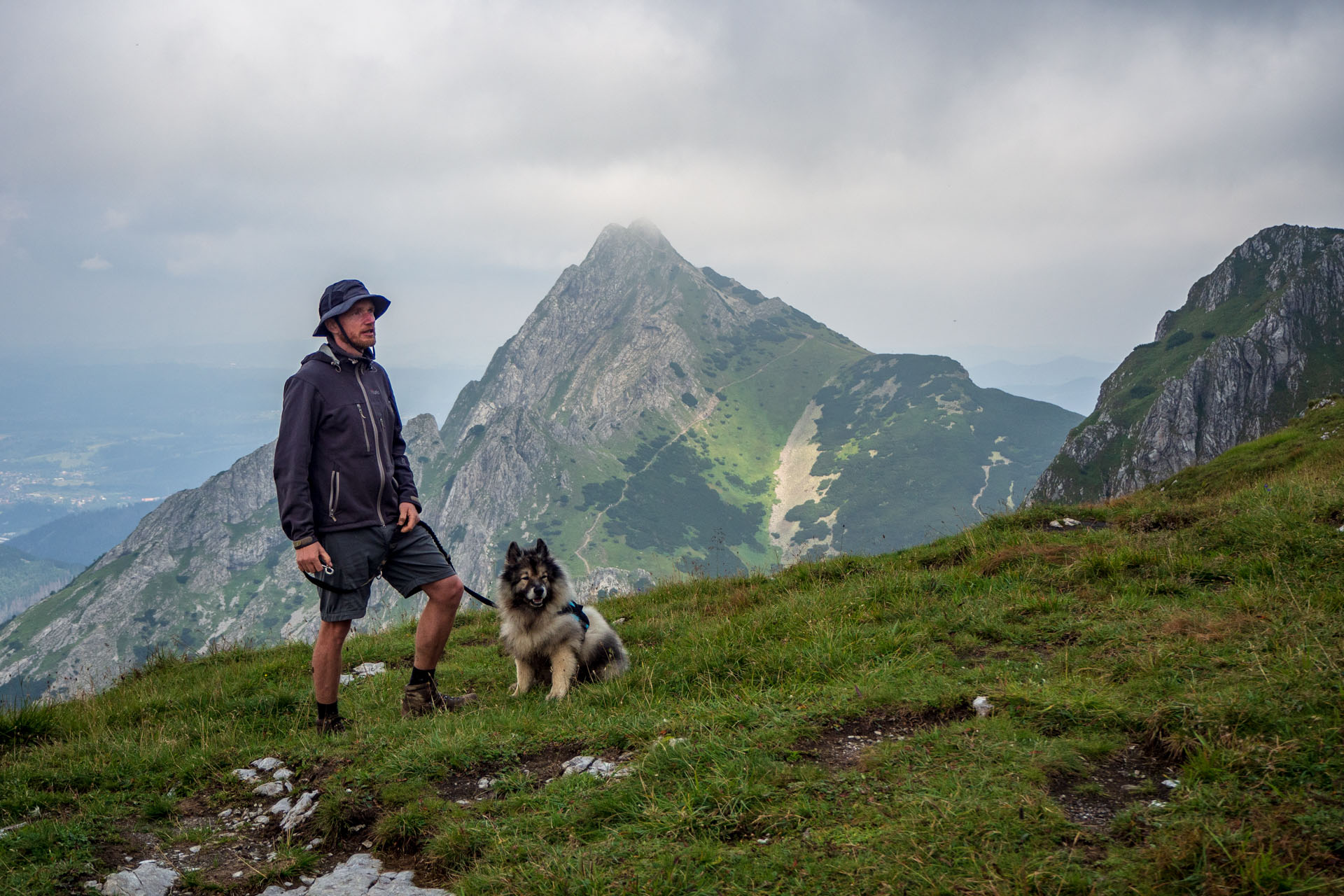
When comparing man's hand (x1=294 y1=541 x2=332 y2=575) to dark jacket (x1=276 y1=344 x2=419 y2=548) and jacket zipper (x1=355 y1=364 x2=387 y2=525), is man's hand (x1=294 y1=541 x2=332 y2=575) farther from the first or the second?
jacket zipper (x1=355 y1=364 x2=387 y2=525)

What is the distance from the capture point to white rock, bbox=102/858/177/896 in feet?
14.4

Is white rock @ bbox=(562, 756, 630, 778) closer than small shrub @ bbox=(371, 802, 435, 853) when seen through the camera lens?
No

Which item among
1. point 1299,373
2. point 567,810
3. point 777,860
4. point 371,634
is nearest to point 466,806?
point 567,810

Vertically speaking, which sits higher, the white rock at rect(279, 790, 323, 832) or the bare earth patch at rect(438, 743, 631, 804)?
the bare earth patch at rect(438, 743, 631, 804)

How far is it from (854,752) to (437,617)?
458cm

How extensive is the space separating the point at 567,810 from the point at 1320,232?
22122 centimetres

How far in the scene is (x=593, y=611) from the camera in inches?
349

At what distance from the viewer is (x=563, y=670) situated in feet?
26.3

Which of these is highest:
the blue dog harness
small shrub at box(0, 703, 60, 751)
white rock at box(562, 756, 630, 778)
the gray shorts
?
the gray shorts

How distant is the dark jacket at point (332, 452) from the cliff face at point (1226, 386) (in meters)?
135

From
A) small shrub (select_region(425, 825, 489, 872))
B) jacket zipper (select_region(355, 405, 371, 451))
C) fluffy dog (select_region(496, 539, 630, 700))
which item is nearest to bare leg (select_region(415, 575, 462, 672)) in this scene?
fluffy dog (select_region(496, 539, 630, 700))

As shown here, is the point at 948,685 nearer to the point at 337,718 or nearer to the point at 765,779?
the point at 765,779

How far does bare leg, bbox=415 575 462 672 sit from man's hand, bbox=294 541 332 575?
3.79 feet

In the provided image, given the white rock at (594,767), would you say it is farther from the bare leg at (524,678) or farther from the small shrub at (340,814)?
the bare leg at (524,678)
